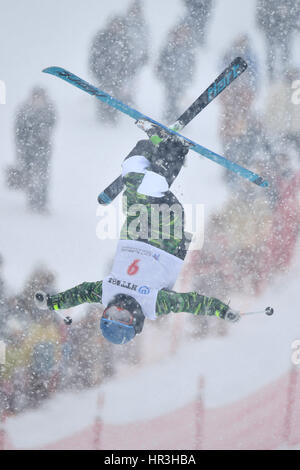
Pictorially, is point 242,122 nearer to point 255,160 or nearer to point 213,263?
point 255,160

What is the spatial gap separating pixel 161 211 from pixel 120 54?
6.83 ft

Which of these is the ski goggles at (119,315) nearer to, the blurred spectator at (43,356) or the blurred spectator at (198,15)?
the blurred spectator at (43,356)

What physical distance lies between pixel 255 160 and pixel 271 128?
1.14 ft

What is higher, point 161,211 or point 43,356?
point 161,211

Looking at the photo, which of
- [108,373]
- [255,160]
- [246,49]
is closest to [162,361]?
[108,373]

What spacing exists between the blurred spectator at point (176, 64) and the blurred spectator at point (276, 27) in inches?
27.0

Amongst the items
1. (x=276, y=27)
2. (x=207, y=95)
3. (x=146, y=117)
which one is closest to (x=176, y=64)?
(x=276, y=27)

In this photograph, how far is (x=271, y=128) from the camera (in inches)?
174

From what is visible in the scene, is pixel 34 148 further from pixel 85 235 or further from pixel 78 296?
pixel 78 296

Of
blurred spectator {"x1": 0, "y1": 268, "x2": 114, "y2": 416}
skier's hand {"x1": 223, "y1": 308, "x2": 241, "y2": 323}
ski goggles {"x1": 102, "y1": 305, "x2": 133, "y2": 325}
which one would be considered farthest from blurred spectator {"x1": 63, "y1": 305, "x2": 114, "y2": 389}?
skier's hand {"x1": 223, "y1": 308, "x2": 241, "y2": 323}

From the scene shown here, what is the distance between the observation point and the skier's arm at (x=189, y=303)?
9.68 ft

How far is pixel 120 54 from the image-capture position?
4.40 metres

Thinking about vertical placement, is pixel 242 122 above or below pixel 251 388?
above

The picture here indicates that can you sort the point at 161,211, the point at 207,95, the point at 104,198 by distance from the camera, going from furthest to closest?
the point at 104,198, the point at 207,95, the point at 161,211
